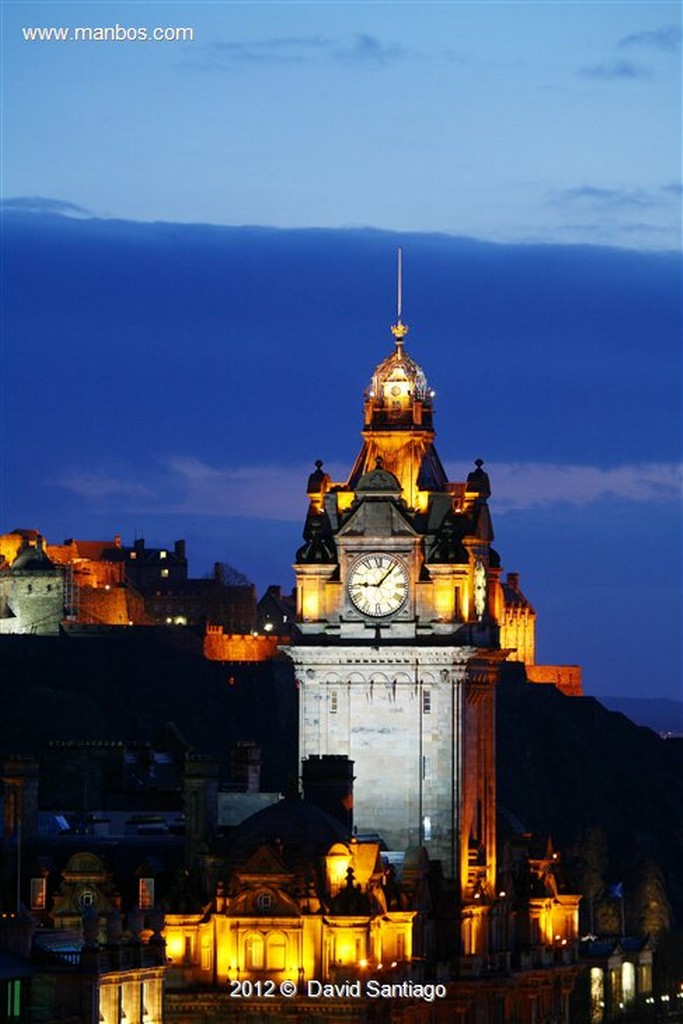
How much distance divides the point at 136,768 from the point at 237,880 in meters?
32.4

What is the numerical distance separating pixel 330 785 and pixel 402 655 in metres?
6.56

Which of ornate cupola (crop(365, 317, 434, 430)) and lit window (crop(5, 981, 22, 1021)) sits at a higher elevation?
ornate cupola (crop(365, 317, 434, 430))

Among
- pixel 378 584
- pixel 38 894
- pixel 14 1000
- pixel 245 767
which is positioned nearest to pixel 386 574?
pixel 378 584

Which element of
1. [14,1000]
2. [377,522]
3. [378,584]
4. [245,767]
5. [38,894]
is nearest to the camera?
[14,1000]

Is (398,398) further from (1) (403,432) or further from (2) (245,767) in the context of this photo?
(2) (245,767)

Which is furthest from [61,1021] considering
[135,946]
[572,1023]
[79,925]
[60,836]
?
[572,1023]

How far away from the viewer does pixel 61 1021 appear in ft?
409

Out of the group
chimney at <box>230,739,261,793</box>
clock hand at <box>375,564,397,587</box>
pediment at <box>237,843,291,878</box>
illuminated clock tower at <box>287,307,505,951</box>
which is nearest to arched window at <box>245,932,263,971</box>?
pediment at <box>237,843,291,878</box>

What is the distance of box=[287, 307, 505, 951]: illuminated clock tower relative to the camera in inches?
6417

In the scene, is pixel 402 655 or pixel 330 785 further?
pixel 402 655

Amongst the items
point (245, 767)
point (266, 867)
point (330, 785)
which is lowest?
point (266, 867)

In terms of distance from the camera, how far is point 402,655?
534 feet

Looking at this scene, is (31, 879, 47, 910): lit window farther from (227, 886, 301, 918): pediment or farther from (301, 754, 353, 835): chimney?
(301, 754, 353, 835): chimney

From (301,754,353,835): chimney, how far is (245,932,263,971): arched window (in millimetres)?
7693
